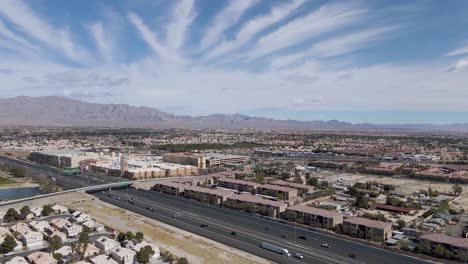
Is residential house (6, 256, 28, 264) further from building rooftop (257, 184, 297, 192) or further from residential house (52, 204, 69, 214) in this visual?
building rooftop (257, 184, 297, 192)

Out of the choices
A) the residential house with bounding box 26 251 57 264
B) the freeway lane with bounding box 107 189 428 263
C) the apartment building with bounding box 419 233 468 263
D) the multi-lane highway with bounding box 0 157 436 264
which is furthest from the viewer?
the freeway lane with bounding box 107 189 428 263

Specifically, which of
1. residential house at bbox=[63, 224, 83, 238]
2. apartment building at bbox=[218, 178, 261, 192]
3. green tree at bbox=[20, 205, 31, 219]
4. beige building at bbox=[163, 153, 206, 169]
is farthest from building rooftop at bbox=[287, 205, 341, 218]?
beige building at bbox=[163, 153, 206, 169]

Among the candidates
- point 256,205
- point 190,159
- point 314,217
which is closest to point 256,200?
point 256,205

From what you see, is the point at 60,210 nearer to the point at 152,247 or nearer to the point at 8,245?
the point at 8,245

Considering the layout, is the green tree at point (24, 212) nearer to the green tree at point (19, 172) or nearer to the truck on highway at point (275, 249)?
the truck on highway at point (275, 249)

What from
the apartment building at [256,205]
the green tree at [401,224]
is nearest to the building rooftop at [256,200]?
the apartment building at [256,205]
